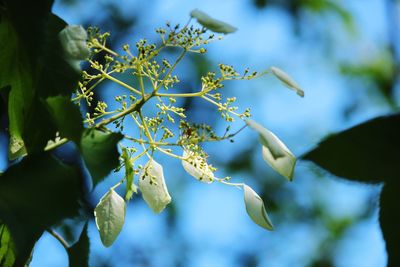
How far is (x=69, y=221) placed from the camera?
0.48m

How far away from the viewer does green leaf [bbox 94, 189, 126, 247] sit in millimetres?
687

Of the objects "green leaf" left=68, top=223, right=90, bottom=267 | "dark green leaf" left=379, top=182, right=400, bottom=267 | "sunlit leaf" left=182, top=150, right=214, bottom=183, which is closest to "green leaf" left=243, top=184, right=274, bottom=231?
"sunlit leaf" left=182, top=150, right=214, bottom=183

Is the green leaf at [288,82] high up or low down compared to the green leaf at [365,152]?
down

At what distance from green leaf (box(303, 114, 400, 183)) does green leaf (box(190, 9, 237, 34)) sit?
0.72 ft

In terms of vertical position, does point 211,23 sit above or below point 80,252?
above

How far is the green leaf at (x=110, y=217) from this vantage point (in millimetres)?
687

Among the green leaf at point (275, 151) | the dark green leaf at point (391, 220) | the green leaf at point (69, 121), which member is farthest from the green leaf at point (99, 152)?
the dark green leaf at point (391, 220)

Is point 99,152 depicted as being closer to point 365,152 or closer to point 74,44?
point 74,44

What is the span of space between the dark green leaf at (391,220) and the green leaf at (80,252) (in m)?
0.30

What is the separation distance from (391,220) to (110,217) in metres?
0.38

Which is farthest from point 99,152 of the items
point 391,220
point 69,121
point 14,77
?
point 391,220

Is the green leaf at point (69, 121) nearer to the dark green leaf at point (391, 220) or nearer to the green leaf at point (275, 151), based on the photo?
the green leaf at point (275, 151)

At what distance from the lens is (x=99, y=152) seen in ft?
1.76

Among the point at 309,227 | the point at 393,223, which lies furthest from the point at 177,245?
the point at 393,223
